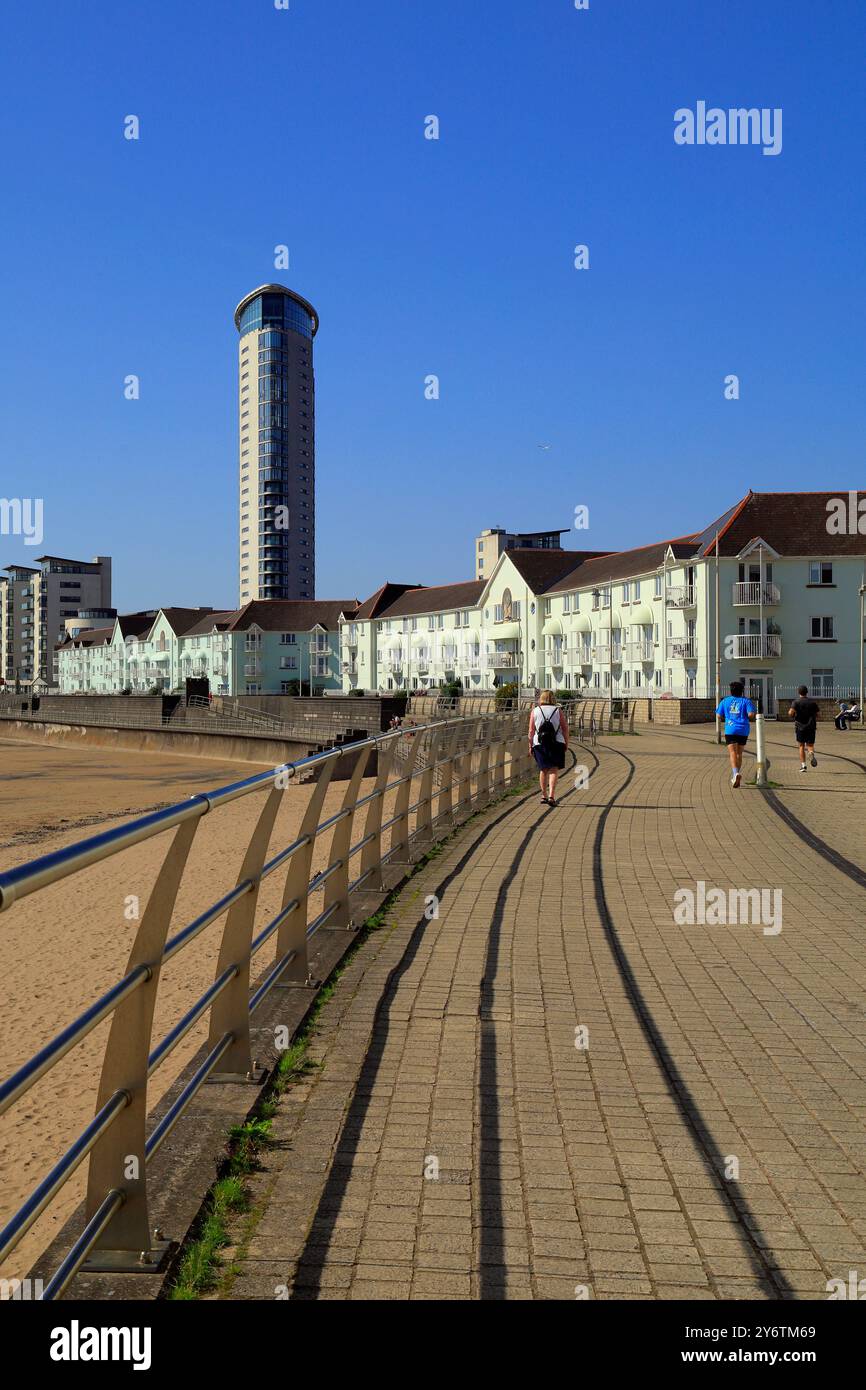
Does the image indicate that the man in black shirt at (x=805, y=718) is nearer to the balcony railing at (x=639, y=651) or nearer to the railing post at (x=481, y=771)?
the railing post at (x=481, y=771)

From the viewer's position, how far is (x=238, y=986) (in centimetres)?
453

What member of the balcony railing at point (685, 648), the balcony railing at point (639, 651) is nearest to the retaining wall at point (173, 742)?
the balcony railing at point (685, 648)

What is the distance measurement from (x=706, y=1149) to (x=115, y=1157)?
2084mm

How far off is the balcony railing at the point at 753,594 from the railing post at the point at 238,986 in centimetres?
5711

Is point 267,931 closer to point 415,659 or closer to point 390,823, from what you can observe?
point 390,823

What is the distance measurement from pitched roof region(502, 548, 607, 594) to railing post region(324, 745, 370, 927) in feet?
254

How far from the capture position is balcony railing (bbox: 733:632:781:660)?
58.8m

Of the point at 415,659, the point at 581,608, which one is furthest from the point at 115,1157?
the point at 415,659

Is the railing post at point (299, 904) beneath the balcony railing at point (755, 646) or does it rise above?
beneath

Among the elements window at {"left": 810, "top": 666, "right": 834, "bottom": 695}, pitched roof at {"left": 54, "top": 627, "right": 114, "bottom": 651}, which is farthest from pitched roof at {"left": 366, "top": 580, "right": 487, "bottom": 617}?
pitched roof at {"left": 54, "top": 627, "right": 114, "bottom": 651}

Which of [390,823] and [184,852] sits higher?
[184,852]

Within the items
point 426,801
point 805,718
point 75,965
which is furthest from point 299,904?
point 805,718

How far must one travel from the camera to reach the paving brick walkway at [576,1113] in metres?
3.18
